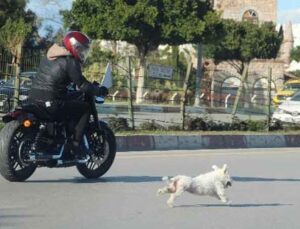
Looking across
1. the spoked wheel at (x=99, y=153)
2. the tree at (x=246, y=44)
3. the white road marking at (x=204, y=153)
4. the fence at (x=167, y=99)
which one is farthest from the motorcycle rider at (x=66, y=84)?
the tree at (x=246, y=44)

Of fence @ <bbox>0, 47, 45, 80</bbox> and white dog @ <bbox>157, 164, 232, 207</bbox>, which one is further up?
fence @ <bbox>0, 47, 45, 80</bbox>

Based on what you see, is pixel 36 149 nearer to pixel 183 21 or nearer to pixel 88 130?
pixel 88 130

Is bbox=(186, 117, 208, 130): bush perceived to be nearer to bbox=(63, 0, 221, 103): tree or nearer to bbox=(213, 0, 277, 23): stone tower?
bbox=(63, 0, 221, 103): tree

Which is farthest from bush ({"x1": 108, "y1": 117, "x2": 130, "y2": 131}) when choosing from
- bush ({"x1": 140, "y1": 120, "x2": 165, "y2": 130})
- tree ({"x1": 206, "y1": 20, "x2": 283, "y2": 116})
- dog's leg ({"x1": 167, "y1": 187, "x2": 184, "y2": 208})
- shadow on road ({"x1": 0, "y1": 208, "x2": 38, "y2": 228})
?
tree ({"x1": 206, "y1": 20, "x2": 283, "y2": 116})

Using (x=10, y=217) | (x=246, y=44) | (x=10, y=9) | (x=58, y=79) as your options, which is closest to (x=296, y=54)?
(x=246, y=44)

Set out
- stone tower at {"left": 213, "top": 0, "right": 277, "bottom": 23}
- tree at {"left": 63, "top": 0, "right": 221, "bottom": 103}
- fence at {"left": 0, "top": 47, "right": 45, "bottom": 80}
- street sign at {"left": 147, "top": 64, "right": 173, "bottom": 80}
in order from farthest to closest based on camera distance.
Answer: stone tower at {"left": 213, "top": 0, "right": 277, "bottom": 23} < tree at {"left": 63, "top": 0, "right": 221, "bottom": 103} < street sign at {"left": 147, "top": 64, "right": 173, "bottom": 80} < fence at {"left": 0, "top": 47, "right": 45, "bottom": 80}

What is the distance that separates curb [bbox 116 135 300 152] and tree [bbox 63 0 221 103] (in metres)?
20.2

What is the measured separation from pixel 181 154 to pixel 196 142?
1671 mm

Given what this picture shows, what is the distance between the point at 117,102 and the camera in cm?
2041

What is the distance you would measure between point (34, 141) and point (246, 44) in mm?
44901

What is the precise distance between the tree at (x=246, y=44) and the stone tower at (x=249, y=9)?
12.3 metres

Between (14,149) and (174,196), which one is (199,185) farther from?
(14,149)

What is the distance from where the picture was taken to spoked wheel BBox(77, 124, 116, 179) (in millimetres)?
9672

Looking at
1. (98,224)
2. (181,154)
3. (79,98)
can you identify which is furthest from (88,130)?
(181,154)
